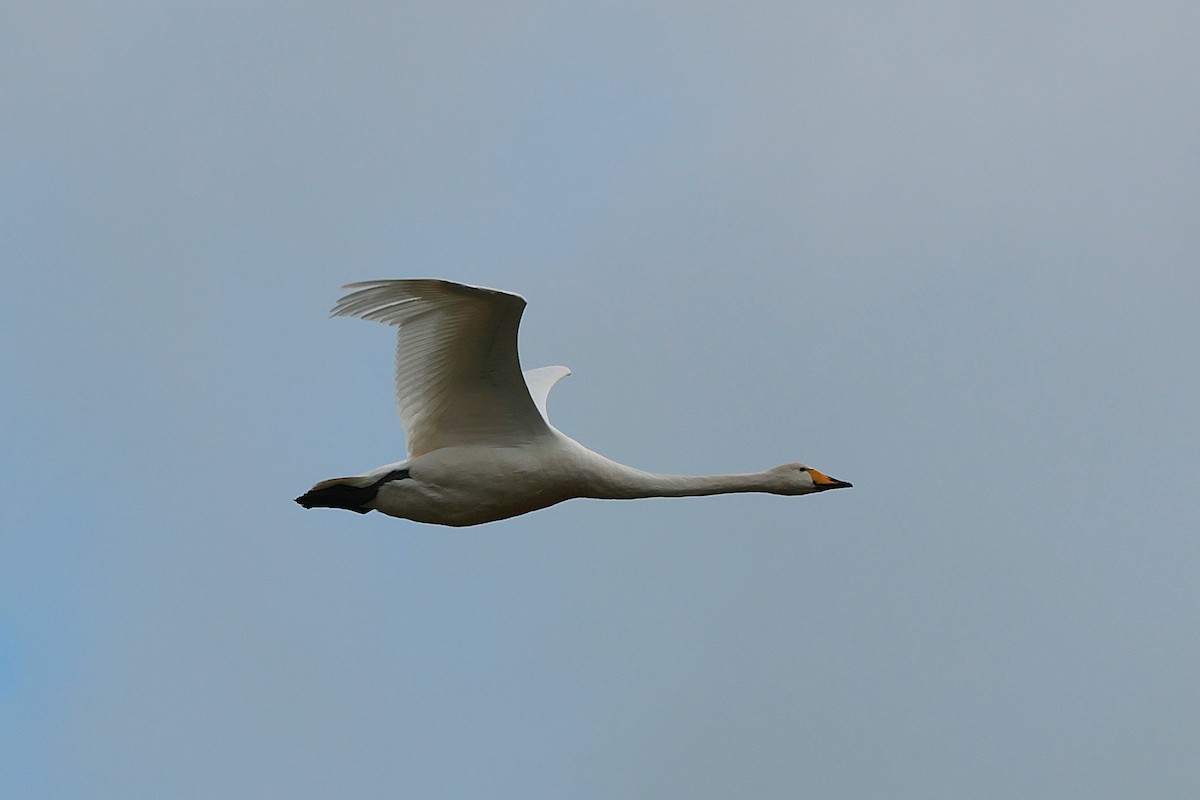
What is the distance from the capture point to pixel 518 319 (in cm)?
1766

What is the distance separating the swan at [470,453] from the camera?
1823 cm

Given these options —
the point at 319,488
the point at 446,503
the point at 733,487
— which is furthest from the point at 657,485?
the point at 319,488

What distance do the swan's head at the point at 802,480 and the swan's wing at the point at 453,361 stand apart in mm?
2737

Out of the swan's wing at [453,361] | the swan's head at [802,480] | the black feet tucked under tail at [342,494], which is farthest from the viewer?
the swan's head at [802,480]

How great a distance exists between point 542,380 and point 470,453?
174 inches

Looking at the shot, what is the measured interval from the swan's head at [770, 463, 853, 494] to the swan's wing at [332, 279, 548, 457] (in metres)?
2.74

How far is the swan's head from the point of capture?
65.4 feet

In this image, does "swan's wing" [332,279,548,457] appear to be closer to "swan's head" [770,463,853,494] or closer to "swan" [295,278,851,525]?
"swan" [295,278,851,525]

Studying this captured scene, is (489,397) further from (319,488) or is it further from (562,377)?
(562,377)

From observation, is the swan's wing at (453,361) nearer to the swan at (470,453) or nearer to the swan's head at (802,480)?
the swan at (470,453)

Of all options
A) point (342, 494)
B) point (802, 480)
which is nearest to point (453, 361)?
point (342, 494)

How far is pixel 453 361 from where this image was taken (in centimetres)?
1833

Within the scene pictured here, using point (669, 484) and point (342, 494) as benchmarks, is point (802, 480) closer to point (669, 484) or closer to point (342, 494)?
point (669, 484)

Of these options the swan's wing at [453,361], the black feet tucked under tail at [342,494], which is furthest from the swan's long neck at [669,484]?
the black feet tucked under tail at [342,494]
